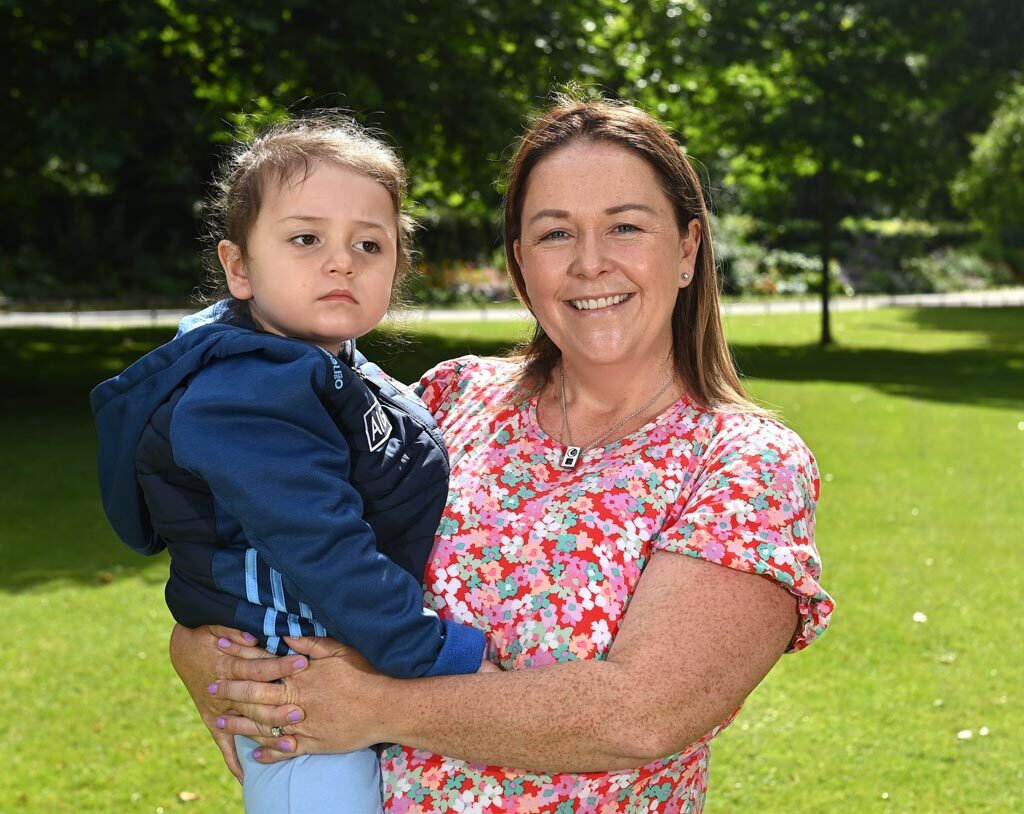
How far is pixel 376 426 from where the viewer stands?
255cm

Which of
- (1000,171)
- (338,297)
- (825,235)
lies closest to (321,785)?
(338,297)

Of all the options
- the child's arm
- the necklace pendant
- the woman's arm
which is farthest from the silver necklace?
the child's arm

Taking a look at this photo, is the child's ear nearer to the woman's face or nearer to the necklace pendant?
the woman's face

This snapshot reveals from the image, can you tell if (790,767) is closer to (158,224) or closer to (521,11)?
(521,11)

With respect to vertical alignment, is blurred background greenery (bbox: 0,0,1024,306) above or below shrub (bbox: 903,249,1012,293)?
above

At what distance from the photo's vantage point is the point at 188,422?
90.7 inches

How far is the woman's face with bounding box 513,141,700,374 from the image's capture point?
8.90ft

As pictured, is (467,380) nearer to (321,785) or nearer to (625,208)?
(625,208)

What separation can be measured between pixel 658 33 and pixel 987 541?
497 inches

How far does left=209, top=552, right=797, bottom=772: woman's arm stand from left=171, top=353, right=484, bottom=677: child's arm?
87 millimetres

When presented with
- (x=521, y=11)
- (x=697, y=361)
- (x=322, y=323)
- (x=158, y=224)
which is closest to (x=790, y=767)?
(x=697, y=361)

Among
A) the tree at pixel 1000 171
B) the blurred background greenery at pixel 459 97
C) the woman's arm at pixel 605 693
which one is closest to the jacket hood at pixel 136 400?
the woman's arm at pixel 605 693

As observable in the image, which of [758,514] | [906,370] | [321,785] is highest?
[758,514]

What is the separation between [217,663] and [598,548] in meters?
0.84
